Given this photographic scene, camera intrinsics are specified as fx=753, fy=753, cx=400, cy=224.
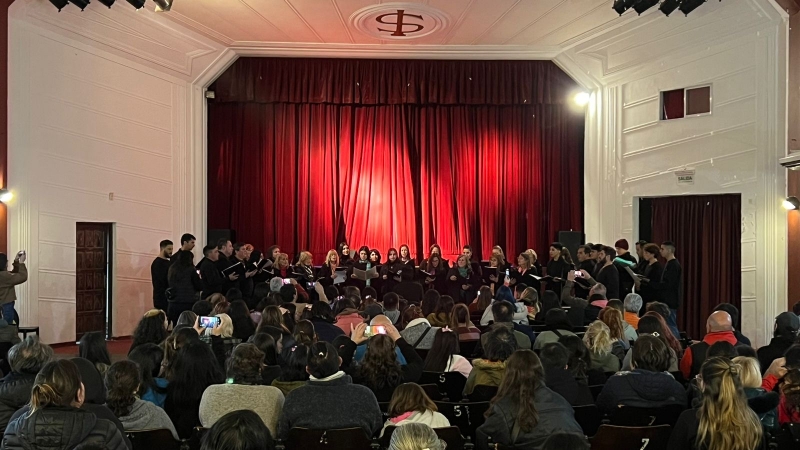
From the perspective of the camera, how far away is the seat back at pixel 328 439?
382 centimetres

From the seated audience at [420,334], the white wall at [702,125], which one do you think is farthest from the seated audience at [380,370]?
the white wall at [702,125]

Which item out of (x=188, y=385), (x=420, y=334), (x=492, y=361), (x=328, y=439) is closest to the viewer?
(x=328, y=439)

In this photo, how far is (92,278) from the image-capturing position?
1196cm

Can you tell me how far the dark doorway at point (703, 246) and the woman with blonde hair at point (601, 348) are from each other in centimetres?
690

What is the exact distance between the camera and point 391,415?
399 centimetres

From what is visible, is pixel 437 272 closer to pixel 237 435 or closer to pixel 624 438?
pixel 624 438

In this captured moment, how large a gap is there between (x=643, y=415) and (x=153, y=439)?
2734 mm

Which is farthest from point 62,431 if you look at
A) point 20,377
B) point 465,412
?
point 465,412

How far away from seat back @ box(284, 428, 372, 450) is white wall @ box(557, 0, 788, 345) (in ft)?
29.2

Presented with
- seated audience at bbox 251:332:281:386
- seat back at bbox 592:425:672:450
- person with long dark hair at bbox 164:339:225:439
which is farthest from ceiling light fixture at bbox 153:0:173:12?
seat back at bbox 592:425:672:450

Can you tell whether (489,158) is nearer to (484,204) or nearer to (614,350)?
(484,204)

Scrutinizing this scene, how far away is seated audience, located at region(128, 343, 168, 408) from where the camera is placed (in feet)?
15.4

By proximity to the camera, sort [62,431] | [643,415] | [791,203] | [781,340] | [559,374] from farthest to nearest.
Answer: [791,203], [781,340], [559,374], [643,415], [62,431]

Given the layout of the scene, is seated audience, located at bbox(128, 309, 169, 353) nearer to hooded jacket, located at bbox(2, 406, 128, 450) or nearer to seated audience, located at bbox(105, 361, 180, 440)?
seated audience, located at bbox(105, 361, 180, 440)
